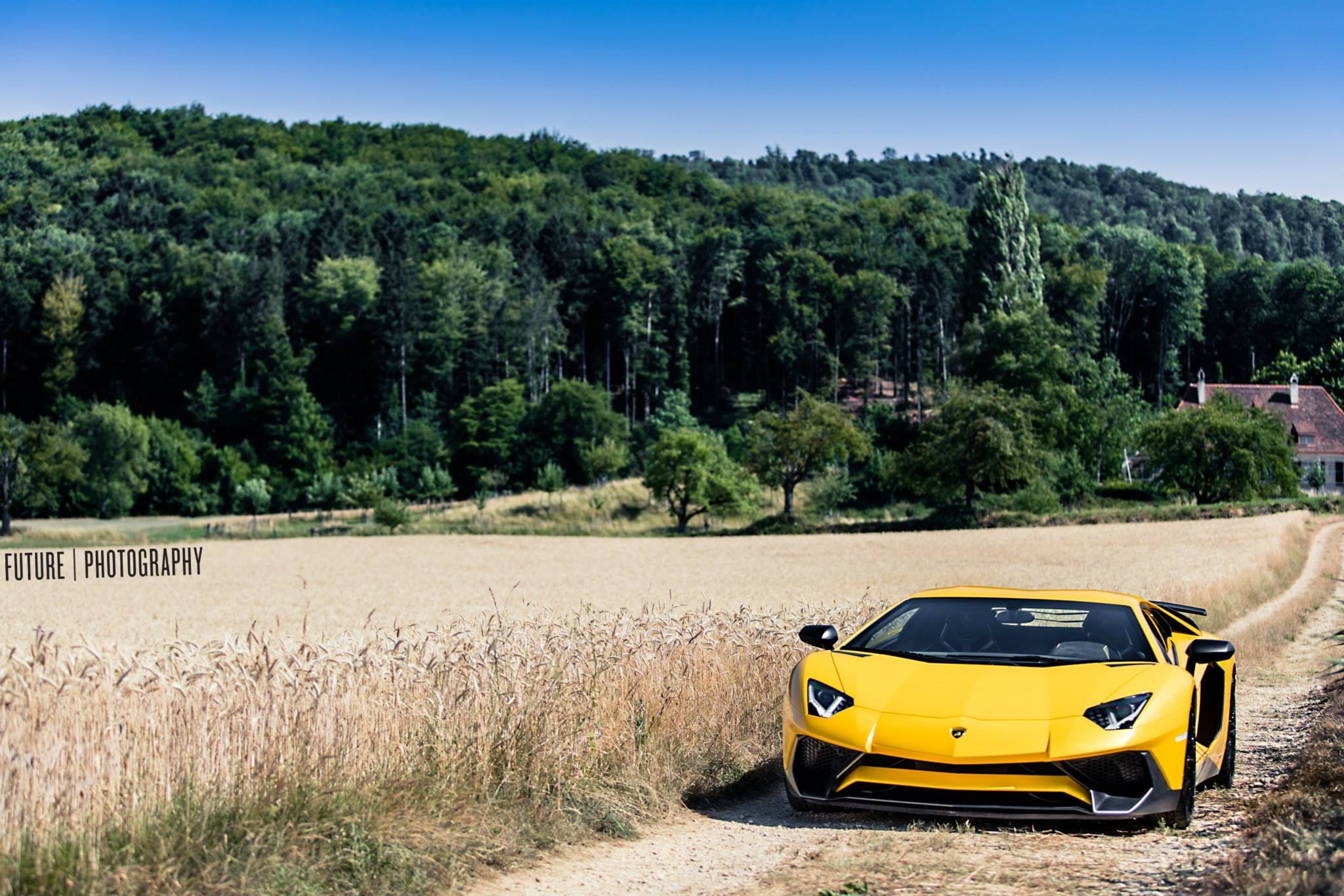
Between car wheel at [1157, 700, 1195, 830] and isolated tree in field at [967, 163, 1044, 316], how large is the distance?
3470 inches

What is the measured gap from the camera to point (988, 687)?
7.84 meters

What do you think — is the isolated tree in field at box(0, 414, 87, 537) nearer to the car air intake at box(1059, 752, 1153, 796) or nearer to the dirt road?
the dirt road

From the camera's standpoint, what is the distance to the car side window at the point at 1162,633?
8484mm

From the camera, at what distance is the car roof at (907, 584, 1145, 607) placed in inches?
357

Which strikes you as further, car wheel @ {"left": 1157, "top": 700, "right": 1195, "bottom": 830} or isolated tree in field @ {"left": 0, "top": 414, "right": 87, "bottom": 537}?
isolated tree in field @ {"left": 0, "top": 414, "right": 87, "bottom": 537}

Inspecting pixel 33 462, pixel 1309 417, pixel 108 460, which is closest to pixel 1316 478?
pixel 1309 417

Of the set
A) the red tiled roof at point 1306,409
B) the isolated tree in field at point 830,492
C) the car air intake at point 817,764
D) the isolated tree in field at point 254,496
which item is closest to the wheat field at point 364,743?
the car air intake at point 817,764

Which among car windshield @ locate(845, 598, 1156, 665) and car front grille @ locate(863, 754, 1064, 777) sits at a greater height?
car windshield @ locate(845, 598, 1156, 665)

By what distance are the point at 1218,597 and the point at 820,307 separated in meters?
91.8

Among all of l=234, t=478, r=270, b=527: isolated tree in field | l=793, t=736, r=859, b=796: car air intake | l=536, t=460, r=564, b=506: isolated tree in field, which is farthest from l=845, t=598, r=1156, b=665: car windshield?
l=234, t=478, r=270, b=527: isolated tree in field

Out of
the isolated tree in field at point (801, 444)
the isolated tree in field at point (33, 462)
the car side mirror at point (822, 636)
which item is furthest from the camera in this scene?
the isolated tree in field at point (33, 462)

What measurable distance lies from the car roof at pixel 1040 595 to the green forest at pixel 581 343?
57.5 m

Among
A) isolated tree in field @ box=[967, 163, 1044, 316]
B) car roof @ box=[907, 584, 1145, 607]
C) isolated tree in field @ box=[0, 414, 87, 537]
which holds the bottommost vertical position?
isolated tree in field @ box=[0, 414, 87, 537]

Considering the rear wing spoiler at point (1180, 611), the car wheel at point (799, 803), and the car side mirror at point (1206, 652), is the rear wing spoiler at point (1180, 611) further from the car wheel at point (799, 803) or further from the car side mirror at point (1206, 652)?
the car wheel at point (799, 803)
